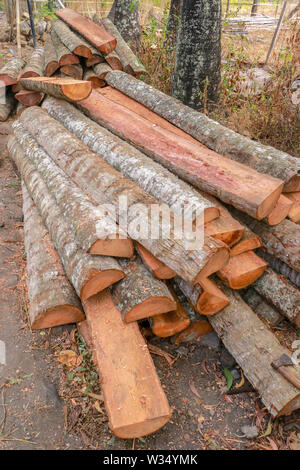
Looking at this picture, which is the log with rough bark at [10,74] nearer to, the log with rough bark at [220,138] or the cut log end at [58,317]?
the log with rough bark at [220,138]

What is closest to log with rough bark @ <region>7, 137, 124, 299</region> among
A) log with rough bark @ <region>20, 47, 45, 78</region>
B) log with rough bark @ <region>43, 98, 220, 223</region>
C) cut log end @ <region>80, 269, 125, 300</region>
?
cut log end @ <region>80, 269, 125, 300</region>

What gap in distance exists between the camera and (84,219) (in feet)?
9.68

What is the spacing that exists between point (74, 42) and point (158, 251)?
15.5ft

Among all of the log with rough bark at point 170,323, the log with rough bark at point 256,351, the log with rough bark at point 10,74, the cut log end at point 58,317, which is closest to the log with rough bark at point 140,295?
the log with rough bark at point 170,323

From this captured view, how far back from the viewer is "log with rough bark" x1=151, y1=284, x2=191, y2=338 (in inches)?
114

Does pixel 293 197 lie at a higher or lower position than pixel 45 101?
lower

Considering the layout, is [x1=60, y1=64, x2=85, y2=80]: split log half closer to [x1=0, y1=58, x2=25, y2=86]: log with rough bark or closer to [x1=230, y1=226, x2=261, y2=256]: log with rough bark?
[x1=0, y1=58, x2=25, y2=86]: log with rough bark

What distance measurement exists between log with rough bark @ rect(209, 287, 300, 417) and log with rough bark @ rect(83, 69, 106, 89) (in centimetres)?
457

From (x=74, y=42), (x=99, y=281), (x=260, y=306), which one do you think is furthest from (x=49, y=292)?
(x=74, y=42)

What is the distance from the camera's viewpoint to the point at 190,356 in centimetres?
306

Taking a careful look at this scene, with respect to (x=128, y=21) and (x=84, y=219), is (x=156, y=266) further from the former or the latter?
(x=128, y=21)
